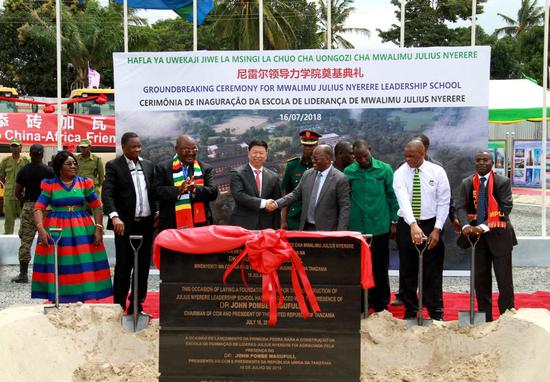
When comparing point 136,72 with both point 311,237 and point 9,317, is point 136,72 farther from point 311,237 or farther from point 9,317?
point 311,237

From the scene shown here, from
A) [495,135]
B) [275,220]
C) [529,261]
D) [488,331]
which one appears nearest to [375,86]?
[275,220]

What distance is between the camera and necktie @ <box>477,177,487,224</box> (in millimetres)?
6223

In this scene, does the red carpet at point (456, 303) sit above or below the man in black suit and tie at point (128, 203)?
below

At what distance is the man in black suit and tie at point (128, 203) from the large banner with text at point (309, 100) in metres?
2.31

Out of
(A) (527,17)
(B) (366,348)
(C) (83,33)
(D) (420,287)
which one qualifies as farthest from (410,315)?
(A) (527,17)

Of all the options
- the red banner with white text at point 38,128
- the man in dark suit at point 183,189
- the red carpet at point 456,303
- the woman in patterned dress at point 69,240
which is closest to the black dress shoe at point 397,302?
the red carpet at point 456,303

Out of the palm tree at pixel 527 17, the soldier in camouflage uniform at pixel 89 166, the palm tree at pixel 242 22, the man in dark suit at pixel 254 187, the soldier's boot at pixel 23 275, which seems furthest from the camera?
the palm tree at pixel 527 17

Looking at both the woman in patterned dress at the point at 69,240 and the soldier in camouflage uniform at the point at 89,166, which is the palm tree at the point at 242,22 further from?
the woman in patterned dress at the point at 69,240

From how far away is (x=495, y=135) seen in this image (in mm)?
28125

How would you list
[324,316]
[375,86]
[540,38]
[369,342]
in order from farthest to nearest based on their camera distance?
[540,38] → [375,86] → [369,342] → [324,316]

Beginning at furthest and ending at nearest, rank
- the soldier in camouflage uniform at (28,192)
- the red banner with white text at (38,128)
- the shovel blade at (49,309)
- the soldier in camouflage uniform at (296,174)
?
the red banner with white text at (38,128) → the soldier in camouflage uniform at (28,192) → the soldier in camouflage uniform at (296,174) → the shovel blade at (49,309)

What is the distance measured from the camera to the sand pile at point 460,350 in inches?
188

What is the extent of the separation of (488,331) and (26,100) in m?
15.6

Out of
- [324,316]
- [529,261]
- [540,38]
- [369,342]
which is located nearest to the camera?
[324,316]
